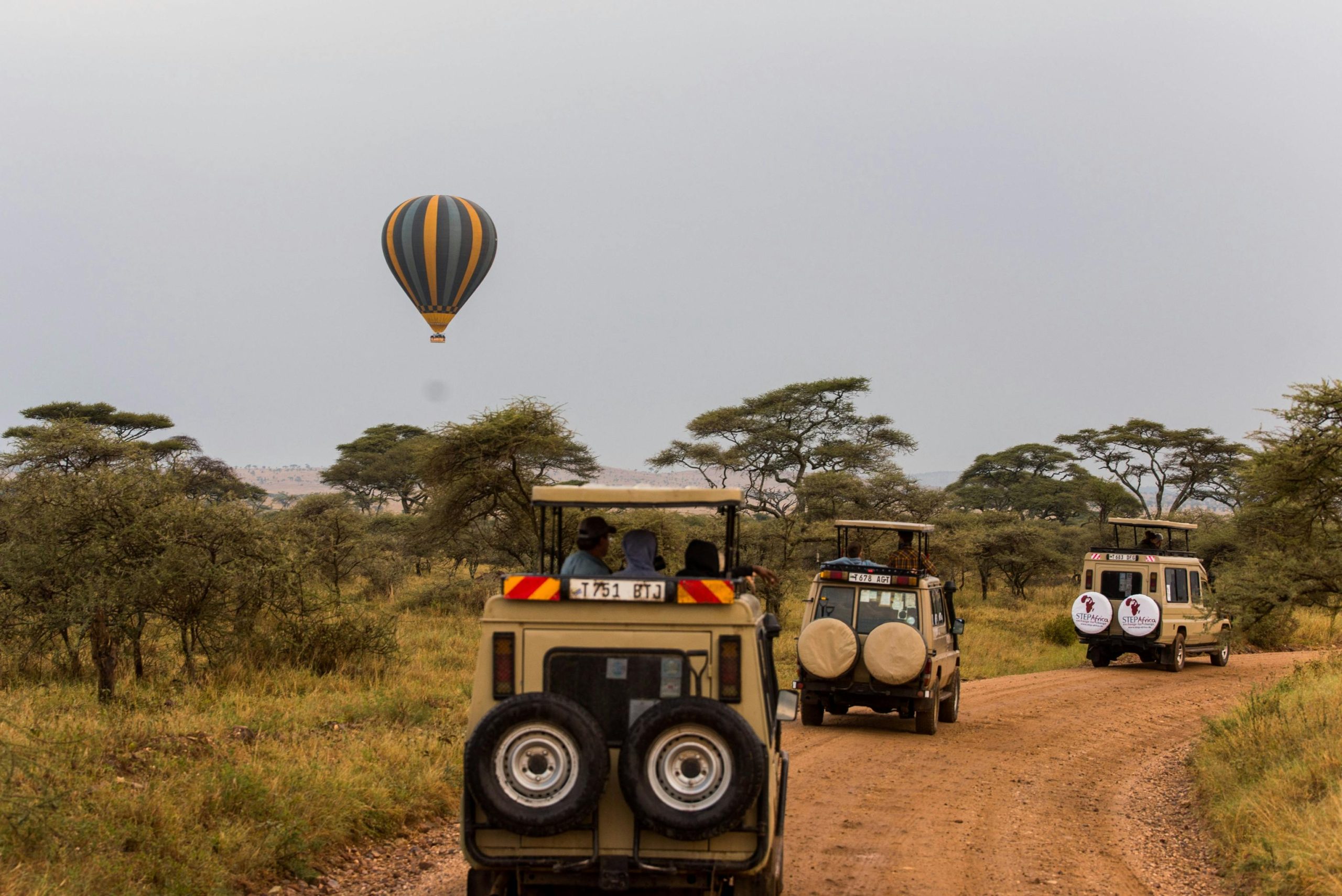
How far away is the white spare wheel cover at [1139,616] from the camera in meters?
19.4

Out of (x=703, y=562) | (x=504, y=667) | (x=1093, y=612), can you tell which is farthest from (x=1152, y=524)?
(x=504, y=667)

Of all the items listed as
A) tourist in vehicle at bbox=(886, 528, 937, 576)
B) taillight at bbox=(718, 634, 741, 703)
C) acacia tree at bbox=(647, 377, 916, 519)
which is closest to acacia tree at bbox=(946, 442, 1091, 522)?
acacia tree at bbox=(647, 377, 916, 519)

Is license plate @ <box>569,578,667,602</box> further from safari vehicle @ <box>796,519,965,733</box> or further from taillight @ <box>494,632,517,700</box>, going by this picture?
safari vehicle @ <box>796,519,965,733</box>

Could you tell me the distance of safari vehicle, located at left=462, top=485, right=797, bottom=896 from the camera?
15.2 ft

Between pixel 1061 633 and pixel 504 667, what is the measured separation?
71.6 feet

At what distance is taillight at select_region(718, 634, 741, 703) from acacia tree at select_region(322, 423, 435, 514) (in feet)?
173

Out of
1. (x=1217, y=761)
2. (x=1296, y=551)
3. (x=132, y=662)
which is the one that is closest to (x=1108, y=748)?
(x=1217, y=761)

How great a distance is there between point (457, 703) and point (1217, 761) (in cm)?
734

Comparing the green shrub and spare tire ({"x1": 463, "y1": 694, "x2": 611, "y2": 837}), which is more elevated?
spare tire ({"x1": 463, "y1": 694, "x2": 611, "y2": 837})

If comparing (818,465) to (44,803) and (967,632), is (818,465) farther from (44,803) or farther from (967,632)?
(44,803)

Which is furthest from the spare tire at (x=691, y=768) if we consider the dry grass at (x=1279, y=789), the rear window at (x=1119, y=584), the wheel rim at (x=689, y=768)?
the rear window at (x=1119, y=584)

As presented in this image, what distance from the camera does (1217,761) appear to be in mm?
10078

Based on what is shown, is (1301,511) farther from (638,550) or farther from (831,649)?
(638,550)

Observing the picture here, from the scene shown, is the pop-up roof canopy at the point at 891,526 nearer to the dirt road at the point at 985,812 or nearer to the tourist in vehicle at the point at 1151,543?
the dirt road at the point at 985,812
